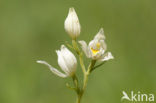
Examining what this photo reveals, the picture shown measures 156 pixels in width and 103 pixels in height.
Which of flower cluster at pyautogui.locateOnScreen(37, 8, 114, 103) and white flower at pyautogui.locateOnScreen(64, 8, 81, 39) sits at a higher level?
white flower at pyautogui.locateOnScreen(64, 8, 81, 39)

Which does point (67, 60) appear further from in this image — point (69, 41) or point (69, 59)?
point (69, 41)

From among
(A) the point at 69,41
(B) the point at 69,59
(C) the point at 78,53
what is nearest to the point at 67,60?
(B) the point at 69,59

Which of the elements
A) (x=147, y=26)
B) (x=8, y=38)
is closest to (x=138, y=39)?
(x=147, y=26)

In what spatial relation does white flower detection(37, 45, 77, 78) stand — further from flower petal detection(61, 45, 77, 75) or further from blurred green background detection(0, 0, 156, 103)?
blurred green background detection(0, 0, 156, 103)

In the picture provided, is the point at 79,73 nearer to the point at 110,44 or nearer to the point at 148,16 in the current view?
the point at 110,44

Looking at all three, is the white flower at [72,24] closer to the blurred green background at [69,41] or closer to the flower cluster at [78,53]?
the flower cluster at [78,53]

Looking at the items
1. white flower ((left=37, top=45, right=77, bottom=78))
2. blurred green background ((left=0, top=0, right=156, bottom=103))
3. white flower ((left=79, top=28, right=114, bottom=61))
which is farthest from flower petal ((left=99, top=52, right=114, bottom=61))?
blurred green background ((left=0, top=0, right=156, bottom=103))

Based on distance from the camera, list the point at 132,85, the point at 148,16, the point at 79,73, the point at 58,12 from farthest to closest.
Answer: the point at 58,12
the point at 148,16
the point at 79,73
the point at 132,85

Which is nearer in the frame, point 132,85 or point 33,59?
point 132,85
